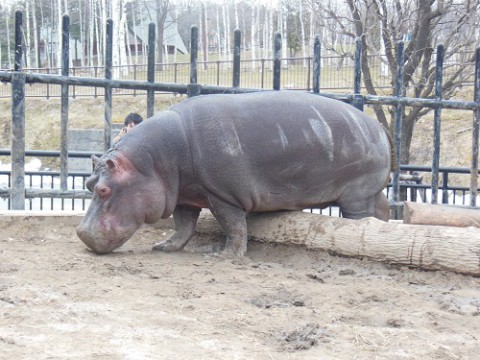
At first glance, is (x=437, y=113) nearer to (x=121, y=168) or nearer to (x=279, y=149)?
(x=279, y=149)

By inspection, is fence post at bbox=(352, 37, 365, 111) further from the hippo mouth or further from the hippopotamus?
the hippo mouth

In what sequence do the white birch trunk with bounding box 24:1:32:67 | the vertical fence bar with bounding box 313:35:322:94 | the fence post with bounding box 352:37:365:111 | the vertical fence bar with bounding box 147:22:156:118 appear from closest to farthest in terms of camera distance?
1. the vertical fence bar with bounding box 147:22:156:118
2. the vertical fence bar with bounding box 313:35:322:94
3. the fence post with bounding box 352:37:365:111
4. the white birch trunk with bounding box 24:1:32:67

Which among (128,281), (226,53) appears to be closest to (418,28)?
(128,281)

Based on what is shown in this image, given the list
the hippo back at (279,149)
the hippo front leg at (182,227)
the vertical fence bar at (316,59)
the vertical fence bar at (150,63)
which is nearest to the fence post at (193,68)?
the vertical fence bar at (150,63)

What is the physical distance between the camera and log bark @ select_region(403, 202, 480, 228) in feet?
19.7

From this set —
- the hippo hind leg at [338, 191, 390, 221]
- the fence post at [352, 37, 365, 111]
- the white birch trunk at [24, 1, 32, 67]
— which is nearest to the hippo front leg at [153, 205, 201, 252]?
the hippo hind leg at [338, 191, 390, 221]

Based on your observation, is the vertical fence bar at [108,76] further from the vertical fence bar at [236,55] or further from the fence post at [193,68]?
the vertical fence bar at [236,55]

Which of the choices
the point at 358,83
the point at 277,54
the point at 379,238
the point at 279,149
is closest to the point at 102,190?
the point at 279,149

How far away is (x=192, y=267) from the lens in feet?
17.5

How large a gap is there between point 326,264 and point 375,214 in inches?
45.5

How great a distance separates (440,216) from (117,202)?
2616mm

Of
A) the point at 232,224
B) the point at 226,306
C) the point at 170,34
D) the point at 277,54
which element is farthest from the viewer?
the point at 170,34

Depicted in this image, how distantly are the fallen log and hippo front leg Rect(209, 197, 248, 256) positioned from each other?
0.73 feet

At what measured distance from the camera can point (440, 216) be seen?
6047 mm
